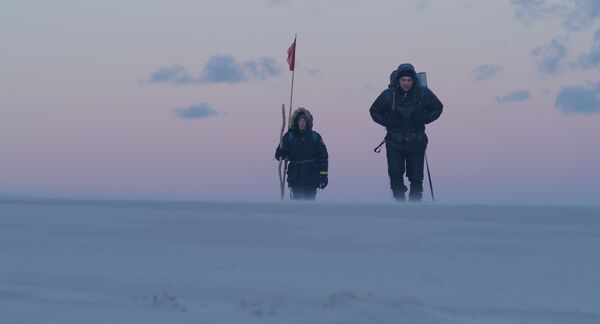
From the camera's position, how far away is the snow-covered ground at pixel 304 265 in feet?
15.5

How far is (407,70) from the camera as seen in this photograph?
11.6m

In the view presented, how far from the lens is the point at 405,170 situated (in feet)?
39.3

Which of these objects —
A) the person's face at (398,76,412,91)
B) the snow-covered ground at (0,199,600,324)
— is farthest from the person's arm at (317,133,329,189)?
the snow-covered ground at (0,199,600,324)

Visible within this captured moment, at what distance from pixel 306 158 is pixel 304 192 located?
0.51m

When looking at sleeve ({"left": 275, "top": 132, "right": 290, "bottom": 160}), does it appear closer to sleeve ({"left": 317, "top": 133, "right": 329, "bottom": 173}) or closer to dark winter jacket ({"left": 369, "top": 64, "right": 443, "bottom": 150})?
sleeve ({"left": 317, "top": 133, "right": 329, "bottom": 173})

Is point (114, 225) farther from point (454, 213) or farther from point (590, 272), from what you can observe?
point (590, 272)

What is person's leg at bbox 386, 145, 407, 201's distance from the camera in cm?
1180

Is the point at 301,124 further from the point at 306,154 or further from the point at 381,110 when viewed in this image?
the point at 381,110

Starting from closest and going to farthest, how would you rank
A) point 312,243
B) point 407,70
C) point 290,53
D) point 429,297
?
1. point 429,297
2. point 312,243
3. point 407,70
4. point 290,53

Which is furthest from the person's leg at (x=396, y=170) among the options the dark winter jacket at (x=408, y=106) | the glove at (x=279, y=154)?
the glove at (x=279, y=154)

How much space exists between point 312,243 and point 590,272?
185cm

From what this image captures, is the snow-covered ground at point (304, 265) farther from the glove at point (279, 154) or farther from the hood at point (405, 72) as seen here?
the glove at point (279, 154)

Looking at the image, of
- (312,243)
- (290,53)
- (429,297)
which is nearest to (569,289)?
(429,297)

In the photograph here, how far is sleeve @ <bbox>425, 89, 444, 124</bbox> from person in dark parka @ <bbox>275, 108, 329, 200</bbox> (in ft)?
7.30
